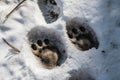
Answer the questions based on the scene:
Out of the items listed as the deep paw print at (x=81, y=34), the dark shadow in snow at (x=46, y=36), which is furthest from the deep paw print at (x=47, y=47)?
the deep paw print at (x=81, y=34)

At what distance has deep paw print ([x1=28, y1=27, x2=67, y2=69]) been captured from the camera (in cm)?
165

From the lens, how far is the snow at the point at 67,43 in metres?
1.59

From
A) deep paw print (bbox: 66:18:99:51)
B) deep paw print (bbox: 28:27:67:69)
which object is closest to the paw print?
deep paw print (bbox: 28:27:67:69)

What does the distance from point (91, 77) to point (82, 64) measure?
0.33 ft

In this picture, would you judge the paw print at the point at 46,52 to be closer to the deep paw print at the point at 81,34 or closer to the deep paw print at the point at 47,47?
the deep paw print at the point at 47,47

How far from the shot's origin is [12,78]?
62.1 inches

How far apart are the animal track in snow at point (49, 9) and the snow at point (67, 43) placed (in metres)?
→ 0.03

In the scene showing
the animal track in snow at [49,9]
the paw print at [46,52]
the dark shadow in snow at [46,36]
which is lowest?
the paw print at [46,52]

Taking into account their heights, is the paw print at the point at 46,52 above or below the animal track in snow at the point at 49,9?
below

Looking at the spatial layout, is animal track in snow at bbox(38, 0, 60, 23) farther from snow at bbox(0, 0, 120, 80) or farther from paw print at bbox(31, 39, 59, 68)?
paw print at bbox(31, 39, 59, 68)

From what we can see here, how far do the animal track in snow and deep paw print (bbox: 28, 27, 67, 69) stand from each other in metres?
0.10

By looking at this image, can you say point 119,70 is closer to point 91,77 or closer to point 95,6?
point 91,77

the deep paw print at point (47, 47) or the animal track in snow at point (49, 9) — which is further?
the animal track in snow at point (49, 9)

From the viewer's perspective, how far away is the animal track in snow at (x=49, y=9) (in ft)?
5.81
